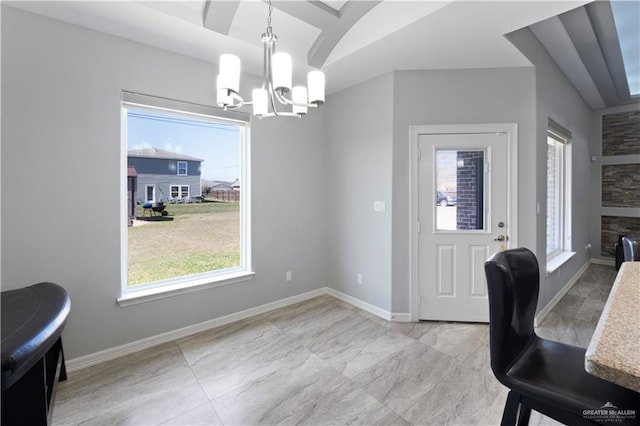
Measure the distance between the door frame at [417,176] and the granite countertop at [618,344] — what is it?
6.83ft

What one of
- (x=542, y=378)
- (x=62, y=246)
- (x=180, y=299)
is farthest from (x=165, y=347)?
(x=542, y=378)

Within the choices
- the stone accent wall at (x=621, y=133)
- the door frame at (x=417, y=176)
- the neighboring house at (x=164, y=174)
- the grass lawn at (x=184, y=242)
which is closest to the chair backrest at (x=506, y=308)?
the door frame at (x=417, y=176)

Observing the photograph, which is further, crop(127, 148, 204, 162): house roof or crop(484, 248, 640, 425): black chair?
crop(127, 148, 204, 162): house roof

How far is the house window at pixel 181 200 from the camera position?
2.60 meters

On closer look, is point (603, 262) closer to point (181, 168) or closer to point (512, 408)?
point (512, 408)

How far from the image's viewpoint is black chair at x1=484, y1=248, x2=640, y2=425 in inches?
38.8

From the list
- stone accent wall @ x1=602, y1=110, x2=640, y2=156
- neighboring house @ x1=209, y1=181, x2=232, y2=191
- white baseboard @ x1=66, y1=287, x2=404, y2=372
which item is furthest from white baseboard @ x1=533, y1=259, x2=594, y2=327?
neighboring house @ x1=209, y1=181, x2=232, y2=191

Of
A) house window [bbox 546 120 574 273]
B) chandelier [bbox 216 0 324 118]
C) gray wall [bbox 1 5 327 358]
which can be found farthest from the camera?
house window [bbox 546 120 574 273]

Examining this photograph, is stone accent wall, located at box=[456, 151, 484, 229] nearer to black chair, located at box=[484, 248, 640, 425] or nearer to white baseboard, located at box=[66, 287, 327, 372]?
black chair, located at box=[484, 248, 640, 425]

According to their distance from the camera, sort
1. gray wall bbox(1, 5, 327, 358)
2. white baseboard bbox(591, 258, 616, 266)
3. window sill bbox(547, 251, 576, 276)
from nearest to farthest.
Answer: gray wall bbox(1, 5, 327, 358)
window sill bbox(547, 251, 576, 276)
white baseboard bbox(591, 258, 616, 266)

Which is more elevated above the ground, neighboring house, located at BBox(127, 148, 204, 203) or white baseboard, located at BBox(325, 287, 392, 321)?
neighboring house, located at BBox(127, 148, 204, 203)

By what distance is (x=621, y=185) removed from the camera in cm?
509

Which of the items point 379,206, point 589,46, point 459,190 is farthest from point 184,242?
point 589,46

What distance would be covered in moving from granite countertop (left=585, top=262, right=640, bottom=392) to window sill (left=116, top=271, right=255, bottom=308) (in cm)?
287
